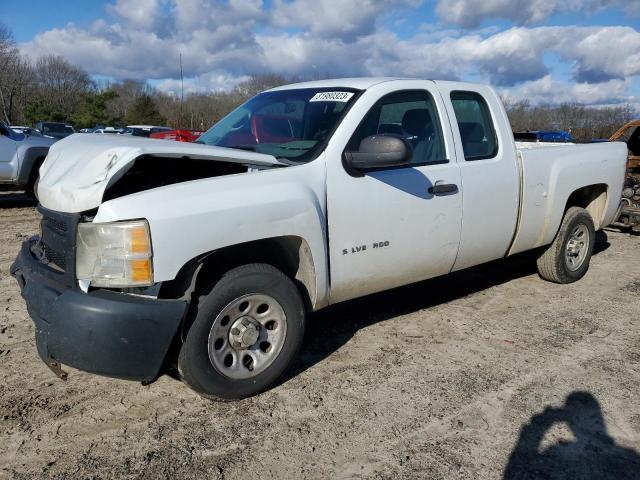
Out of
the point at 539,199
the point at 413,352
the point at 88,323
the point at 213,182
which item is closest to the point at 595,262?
the point at 539,199

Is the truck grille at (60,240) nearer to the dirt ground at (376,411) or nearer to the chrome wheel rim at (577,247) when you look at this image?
the dirt ground at (376,411)

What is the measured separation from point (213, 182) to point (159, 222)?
440 mm

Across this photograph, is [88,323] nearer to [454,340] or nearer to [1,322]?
[1,322]

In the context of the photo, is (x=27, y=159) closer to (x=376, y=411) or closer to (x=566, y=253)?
(x=566, y=253)

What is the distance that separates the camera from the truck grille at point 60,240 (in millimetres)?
2998

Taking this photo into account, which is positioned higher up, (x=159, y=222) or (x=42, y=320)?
(x=159, y=222)

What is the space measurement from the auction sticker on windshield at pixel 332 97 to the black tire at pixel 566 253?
3.00 m

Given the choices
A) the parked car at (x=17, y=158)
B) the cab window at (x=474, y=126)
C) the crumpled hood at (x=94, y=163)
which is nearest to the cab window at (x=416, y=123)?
the cab window at (x=474, y=126)

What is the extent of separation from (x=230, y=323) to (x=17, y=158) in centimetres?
899

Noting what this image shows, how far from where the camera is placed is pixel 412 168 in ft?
13.2

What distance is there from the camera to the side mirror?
3.48 meters

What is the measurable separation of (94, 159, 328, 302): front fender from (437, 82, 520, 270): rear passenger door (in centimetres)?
145

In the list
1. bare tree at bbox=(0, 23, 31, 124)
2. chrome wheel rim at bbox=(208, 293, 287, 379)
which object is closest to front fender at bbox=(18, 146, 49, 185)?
chrome wheel rim at bbox=(208, 293, 287, 379)

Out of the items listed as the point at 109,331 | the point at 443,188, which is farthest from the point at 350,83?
the point at 109,331
